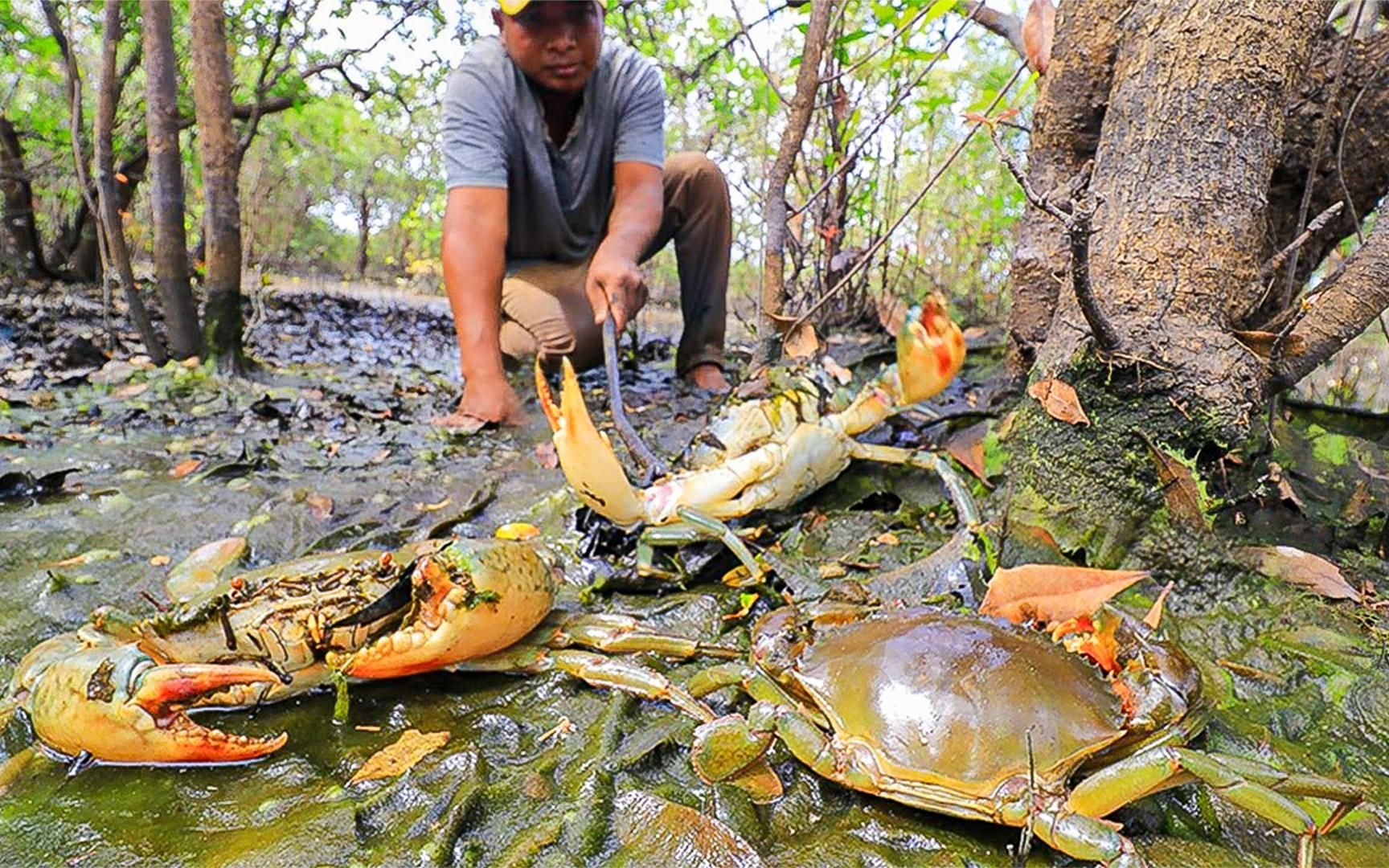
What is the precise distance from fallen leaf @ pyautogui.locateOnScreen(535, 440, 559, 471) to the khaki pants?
4.71 ft

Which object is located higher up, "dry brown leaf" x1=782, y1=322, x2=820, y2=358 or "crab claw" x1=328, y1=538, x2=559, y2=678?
"dry brown leaf" x1=782, y1=322, x2=820, y2=358

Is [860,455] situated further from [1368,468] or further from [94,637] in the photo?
[94,637]

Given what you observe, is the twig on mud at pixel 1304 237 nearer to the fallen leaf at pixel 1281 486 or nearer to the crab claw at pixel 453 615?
the fallen leaf at pixel 1281 486

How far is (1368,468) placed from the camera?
2.47 meters

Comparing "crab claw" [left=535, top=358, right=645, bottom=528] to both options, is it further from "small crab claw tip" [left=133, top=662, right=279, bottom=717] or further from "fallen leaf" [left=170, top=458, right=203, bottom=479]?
"fallen leaf" [left=170, top=458, right=203, bottom=479]

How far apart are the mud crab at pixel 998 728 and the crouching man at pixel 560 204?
224 cm

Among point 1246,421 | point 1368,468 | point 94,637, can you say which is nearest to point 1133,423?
point 1246,421

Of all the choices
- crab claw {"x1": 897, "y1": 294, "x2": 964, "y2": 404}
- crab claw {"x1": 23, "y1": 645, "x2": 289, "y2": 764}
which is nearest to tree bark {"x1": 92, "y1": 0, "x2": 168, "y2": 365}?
crab claw {"x1": 23, "y1": 645, "x2": 289, "y2": 764}

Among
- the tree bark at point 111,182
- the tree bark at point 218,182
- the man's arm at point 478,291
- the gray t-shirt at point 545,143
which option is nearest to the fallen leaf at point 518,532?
the man's arm at point 478,291

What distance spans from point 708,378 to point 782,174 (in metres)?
2.04

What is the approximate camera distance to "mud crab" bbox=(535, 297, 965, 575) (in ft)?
7.33

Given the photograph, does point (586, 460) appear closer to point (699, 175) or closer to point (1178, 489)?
point (1178, 489)

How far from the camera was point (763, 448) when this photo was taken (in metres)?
2.53

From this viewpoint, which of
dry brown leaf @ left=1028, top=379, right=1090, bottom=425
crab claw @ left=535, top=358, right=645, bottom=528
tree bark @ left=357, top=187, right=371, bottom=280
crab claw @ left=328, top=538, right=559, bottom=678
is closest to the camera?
crab claw @ left=328, top=538, right=559, bottom=678
